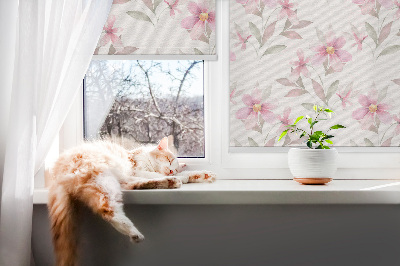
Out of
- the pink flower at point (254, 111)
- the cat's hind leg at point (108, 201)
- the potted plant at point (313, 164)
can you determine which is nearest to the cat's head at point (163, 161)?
the cat's hind leg at point (108, 201)

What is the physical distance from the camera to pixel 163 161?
57.4 inches

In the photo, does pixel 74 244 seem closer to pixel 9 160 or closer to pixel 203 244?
pixel 9 160

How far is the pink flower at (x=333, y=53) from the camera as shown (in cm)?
160

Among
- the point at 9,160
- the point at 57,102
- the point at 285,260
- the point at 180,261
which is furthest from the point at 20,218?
the point at 285,260

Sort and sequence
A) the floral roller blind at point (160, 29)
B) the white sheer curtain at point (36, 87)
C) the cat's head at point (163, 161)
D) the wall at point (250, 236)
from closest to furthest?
the white sheer curtain at point (36, 87)
the wall at point (250, 236)
the cat's head at point (163, 161)
the floral roller blind at point (160, 29)

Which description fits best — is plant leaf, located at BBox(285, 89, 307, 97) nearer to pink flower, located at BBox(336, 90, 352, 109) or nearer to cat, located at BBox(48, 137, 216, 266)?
pink flower, located at BBox(336, 90, 352, 109)

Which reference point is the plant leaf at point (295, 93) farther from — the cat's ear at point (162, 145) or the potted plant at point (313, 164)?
the cat's ear at point (162, 145)

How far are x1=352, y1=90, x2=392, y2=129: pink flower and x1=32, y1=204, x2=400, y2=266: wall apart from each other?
1.41ft

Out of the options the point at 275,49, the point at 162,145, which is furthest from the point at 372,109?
the point at 162,145

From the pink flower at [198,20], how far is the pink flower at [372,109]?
0.72m

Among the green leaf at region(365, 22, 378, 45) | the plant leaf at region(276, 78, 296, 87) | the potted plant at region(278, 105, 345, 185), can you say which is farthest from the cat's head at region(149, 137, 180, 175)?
the green leaf at region(365, 22, 378, 45)

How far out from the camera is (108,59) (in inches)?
61.1

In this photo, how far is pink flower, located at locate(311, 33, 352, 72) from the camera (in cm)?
160

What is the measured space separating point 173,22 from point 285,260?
3.41 feet
